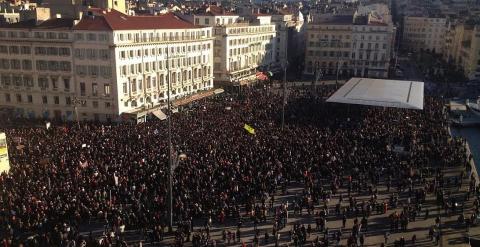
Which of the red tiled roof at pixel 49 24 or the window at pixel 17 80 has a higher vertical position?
the red tiled roof at pixel 49 24

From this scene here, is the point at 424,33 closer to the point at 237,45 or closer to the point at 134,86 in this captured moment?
the point at 237,45

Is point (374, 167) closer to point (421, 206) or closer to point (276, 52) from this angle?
point (421, 206)

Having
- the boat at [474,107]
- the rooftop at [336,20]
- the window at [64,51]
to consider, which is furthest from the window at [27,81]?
the rooftop at [336,20]

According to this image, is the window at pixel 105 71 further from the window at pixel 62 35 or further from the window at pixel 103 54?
the window at pixel 62 35

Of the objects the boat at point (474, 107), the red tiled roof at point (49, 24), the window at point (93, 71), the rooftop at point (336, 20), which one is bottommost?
the boat at point (474, 107)

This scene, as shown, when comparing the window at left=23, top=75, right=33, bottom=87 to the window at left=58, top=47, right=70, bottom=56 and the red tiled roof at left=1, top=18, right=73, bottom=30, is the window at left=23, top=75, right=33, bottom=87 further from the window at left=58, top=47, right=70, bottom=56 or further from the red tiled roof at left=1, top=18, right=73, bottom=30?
the red tiled roof at left=1, top=18, right=73, bottom=30

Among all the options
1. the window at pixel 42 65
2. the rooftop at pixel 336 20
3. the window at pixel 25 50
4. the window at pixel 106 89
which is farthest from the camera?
the rooftop at pixel 336 20
